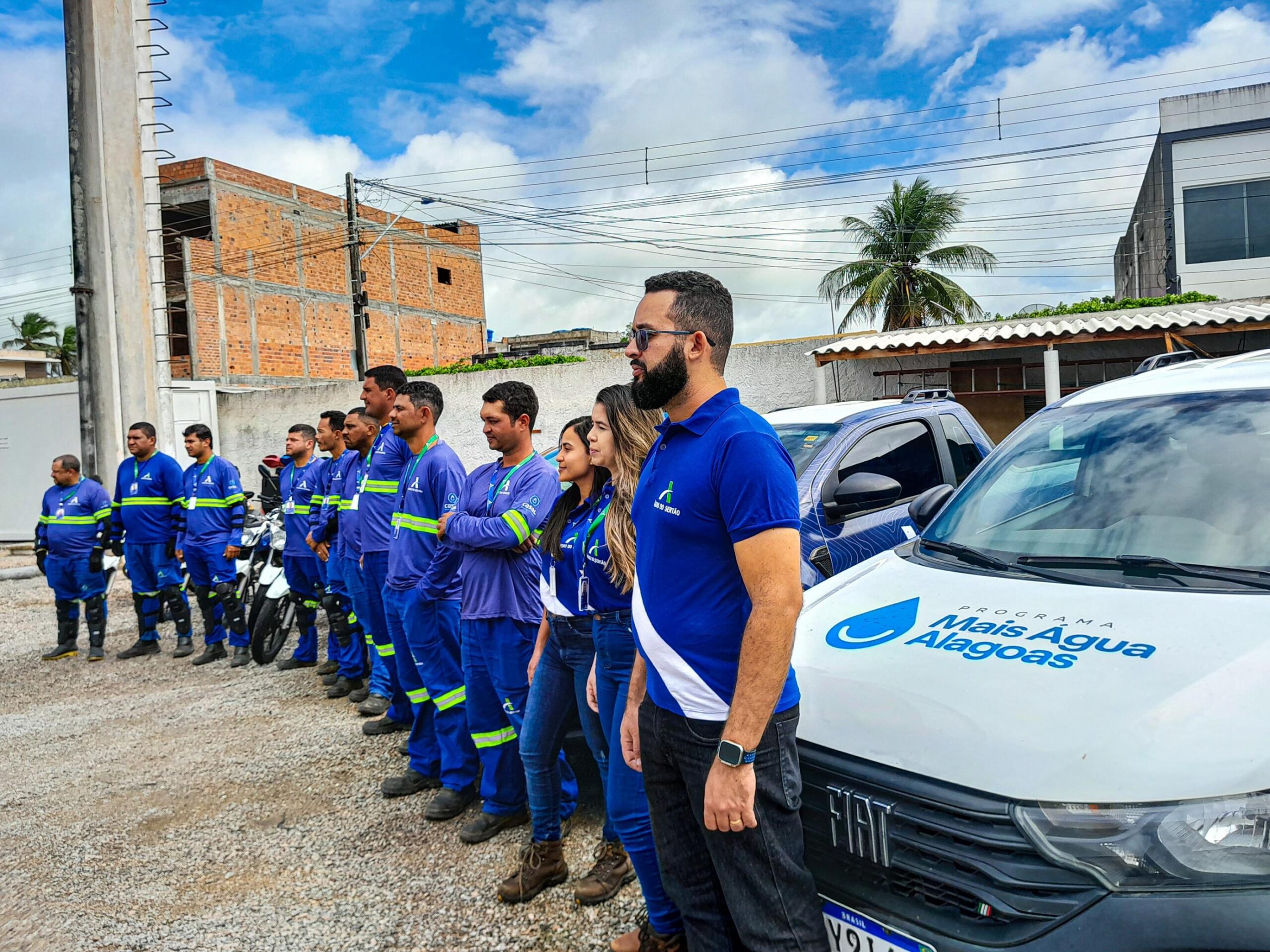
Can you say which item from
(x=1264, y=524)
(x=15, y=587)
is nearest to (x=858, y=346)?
(x=1264, y=524)

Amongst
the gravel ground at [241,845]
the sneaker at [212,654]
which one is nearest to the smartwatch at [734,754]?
the gravel ground at [241,845]

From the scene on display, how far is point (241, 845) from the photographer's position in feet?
13.2

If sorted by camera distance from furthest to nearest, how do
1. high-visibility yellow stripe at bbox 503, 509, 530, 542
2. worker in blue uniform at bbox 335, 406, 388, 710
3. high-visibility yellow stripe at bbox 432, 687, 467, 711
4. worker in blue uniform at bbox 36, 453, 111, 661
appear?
worker in blue uniform at bbox 36, 453, 111, 661
worker in blue uniform at bbox 335, 406, 388, 710
high-visibility yellow stripe at bbox 432, 687, 467, 711
high-visibility yellow stripe at bbox 503, 509, 530, 542

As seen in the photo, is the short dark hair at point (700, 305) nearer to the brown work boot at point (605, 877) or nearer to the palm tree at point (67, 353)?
the brown work boot at point (605, 877)

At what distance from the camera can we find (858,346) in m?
12.9

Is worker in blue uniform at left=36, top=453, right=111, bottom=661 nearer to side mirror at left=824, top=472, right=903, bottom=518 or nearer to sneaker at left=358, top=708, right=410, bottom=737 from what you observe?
sneaker at left=358, top=708, right=410, bottom=737

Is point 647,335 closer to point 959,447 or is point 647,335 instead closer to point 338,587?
point 959,447

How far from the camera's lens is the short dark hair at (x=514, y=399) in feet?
12.6

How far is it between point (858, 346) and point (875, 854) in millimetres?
11631

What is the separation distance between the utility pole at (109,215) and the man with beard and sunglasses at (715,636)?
39.8 ft

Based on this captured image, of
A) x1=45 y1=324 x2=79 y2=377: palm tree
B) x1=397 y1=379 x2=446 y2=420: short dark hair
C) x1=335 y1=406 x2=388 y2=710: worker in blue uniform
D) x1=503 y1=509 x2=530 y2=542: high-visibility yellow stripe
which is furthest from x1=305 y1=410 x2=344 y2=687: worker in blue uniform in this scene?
x1=45 y1=324 x2=79 y2=377: palm tree

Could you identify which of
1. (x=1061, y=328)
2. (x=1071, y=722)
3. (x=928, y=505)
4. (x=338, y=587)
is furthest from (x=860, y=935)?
(x=1061, y=328)

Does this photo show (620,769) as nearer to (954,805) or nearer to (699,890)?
(699,890)

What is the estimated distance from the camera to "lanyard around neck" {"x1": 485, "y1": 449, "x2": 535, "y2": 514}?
379cm
